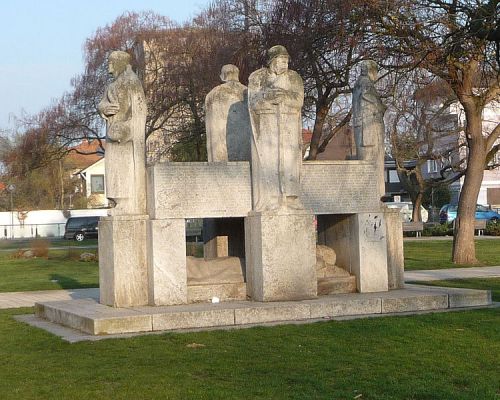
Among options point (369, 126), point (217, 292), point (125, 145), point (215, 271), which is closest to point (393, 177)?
point (369, 126)

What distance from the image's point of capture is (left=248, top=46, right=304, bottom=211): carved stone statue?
14.1m

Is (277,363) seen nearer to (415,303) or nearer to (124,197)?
(415,303)

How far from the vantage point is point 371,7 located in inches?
848

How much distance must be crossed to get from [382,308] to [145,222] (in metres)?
3.57

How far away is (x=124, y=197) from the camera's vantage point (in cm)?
1414

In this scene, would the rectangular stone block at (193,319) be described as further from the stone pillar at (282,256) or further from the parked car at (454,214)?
the parked car at (454,214)

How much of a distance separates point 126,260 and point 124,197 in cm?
90

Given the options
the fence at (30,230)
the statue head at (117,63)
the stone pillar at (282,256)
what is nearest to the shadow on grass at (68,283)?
the statue head at (117,63)

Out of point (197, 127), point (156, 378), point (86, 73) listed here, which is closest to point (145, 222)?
point (156, 378)

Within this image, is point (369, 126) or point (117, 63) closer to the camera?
point (117, 63)

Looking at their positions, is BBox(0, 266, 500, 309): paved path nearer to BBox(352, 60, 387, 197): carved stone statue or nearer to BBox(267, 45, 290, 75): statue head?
BBox(352, 60, 387, 197): carved stone statue

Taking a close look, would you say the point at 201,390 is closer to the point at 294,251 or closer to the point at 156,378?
the point at 156,378

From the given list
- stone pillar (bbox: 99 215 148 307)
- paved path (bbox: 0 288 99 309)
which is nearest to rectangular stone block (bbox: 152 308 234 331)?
stone pillar (bbox: 99 215 148 307)

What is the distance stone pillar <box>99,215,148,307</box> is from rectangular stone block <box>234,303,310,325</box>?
165 centimetres
